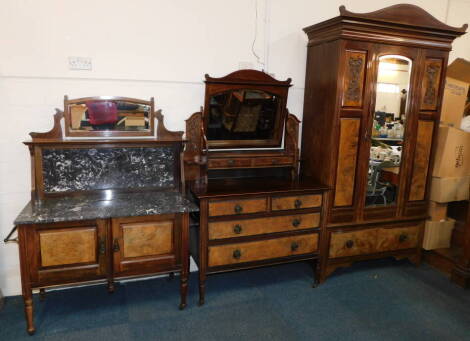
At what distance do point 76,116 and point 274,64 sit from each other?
5.16 feet

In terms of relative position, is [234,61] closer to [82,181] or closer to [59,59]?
[59,59]

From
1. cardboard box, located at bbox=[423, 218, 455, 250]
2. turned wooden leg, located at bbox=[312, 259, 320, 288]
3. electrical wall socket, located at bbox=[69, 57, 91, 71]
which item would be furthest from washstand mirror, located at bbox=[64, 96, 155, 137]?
cardboard box, located at bbox=[423, 218, 455, 250]

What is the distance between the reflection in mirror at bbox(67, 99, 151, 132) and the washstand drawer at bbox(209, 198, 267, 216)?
30.2 inches

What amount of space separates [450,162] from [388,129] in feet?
2.44

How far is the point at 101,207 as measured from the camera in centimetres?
222

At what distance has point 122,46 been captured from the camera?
2.55m

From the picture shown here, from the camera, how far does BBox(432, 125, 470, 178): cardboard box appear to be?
301 centimetres

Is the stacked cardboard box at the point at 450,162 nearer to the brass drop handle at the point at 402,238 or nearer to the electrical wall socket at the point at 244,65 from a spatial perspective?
the brass drop handle at the point at 402,238

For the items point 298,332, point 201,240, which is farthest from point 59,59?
point 298,332

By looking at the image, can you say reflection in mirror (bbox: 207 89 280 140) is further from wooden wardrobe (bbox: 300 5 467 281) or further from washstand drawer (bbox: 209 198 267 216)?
washstand drawer (bbox: 209 198 267 216)

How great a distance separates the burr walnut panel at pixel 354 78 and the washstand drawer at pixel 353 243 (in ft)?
3.33

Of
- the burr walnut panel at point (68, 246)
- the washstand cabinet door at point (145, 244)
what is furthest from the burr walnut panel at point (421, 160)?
the burr walnut panel at point (68, 246)

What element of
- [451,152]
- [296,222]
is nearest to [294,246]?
[296,222]

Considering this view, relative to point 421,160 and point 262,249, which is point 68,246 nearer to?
point 262,249
